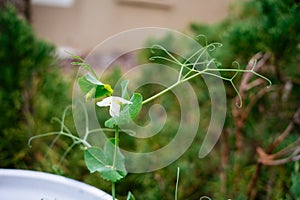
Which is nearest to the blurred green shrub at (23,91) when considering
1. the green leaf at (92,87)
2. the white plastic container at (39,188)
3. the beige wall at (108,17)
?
the white plastic container at (39,188)

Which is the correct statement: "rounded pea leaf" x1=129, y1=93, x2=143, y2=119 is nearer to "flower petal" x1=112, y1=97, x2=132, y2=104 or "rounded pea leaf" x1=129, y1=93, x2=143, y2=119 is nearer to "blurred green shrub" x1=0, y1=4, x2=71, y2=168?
"flower petal" x1=112, y1=97, x2=132, y2=104

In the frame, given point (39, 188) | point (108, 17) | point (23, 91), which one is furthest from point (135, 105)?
point (108, 17)

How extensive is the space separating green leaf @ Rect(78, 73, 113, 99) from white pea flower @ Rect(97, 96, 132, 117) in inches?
0.4

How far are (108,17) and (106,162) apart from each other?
216 cm

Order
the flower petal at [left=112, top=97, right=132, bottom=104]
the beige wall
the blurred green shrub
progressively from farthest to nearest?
1. the beige wall
2. the blurred green shrub
3. the flower petal at [left=112, top=97, right=132, bottom=104]

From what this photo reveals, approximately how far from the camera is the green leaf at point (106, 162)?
0.50m

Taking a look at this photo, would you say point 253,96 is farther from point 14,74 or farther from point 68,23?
point 68,23

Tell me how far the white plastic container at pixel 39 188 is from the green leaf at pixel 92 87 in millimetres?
128

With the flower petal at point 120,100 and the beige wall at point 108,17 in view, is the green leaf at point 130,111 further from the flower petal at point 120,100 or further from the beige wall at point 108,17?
the beige wall at point 108,17

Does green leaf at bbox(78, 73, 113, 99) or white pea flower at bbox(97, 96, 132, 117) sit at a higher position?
green leaf at bbox(78, 73, 113, 99)

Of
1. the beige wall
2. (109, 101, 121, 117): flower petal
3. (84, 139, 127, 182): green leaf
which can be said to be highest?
(109, 101, 121, 117): flower petal

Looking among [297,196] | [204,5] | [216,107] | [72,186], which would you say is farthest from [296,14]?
[204,5]

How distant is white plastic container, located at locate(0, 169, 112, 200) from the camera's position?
1.83 feet

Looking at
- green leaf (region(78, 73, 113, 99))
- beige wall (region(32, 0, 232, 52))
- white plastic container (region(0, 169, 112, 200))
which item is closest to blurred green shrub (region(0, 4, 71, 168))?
white plastic container (region(0, 169, 112, 200))
